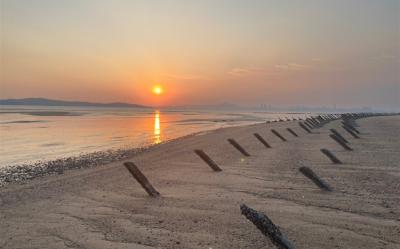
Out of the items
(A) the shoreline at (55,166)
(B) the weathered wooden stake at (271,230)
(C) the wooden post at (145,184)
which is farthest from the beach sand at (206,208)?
(A) the shoreline at (55,166)

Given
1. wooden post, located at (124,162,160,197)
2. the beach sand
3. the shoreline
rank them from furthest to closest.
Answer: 1. the shoreline
2. wooden post, located at (124,162,160,197)
3. the beach sand

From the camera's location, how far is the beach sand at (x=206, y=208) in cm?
680

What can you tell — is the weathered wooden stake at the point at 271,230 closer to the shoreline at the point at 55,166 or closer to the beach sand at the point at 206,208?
the beach sand at the point at 206,208

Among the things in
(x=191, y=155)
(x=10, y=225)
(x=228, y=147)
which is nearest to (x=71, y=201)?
(x=10, y=225)

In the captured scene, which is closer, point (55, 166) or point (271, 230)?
point (271, 230)

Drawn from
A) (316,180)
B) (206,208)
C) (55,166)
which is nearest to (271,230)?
(206,208)

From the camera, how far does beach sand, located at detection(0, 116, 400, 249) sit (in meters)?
6.80

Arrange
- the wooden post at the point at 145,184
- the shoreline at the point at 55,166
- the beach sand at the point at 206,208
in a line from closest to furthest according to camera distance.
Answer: the beach sand at the point at 206,208 < the wooden post at the point at 145,184 < the shoreline at the point at 55,166

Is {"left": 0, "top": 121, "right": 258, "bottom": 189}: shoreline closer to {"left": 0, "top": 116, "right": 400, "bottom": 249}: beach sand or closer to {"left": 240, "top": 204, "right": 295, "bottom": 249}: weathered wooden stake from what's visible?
{"left": 0, "top": 116, "right": 400, "bottom": 249}: beach sand

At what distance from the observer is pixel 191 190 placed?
1091 cm

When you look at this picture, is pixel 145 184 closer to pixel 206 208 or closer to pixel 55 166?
pixel 206 208

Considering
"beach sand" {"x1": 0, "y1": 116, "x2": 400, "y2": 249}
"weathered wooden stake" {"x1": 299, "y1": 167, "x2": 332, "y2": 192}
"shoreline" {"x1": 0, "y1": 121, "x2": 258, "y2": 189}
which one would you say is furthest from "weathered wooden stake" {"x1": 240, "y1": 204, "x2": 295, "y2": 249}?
"shoreline" {"x1": 0, "y1": 121, "x2": 258, "y2": 189}

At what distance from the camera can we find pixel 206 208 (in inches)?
346

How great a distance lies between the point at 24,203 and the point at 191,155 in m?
9.96
